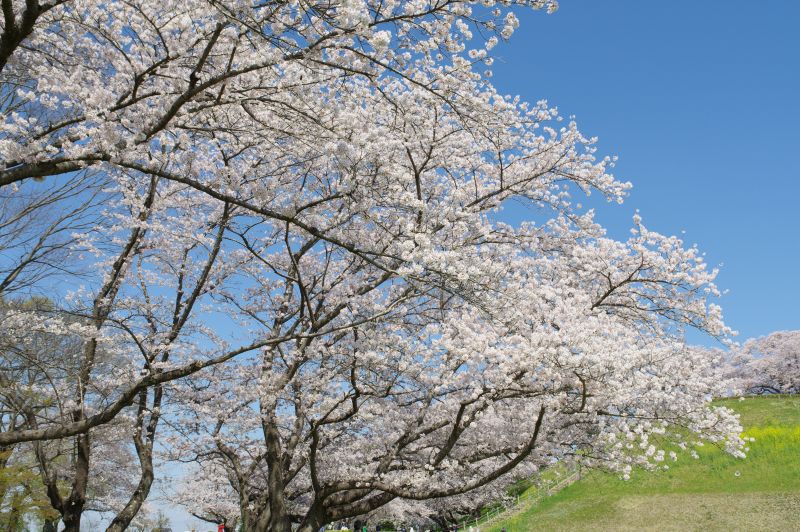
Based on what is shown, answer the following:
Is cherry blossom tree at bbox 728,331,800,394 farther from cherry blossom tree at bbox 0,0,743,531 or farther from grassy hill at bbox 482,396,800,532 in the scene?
cherry blossom tree at bbox 0,0,743,531

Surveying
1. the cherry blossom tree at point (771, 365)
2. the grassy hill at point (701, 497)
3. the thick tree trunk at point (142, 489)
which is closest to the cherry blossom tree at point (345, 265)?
the thick tree trunk at point (142, 489)

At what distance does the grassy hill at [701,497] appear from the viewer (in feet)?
60.5

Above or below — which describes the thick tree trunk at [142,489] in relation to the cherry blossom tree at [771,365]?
below

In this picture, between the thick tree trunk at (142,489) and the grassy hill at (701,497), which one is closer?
the thick tree trunk at (142,489)

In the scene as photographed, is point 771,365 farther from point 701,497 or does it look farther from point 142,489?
point 142,489

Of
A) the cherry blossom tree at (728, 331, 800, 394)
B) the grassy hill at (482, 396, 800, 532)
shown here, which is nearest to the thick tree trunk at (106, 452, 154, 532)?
the grassy hill at (482, 396, 800, 532)

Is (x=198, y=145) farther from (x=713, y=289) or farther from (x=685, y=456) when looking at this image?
(x=685, y=456)

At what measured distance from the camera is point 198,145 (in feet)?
36.1

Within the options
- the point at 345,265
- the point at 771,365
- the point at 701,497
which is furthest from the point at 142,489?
the point at 771,365

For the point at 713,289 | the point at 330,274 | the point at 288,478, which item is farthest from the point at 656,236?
the point at 288,478

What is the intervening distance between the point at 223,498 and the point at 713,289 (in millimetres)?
21471

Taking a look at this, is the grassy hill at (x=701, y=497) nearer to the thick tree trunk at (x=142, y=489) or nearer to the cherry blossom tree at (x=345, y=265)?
the cherry blossom tree at (x=345, y=265)

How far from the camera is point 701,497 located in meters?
20.4

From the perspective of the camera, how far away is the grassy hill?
60.5ft
